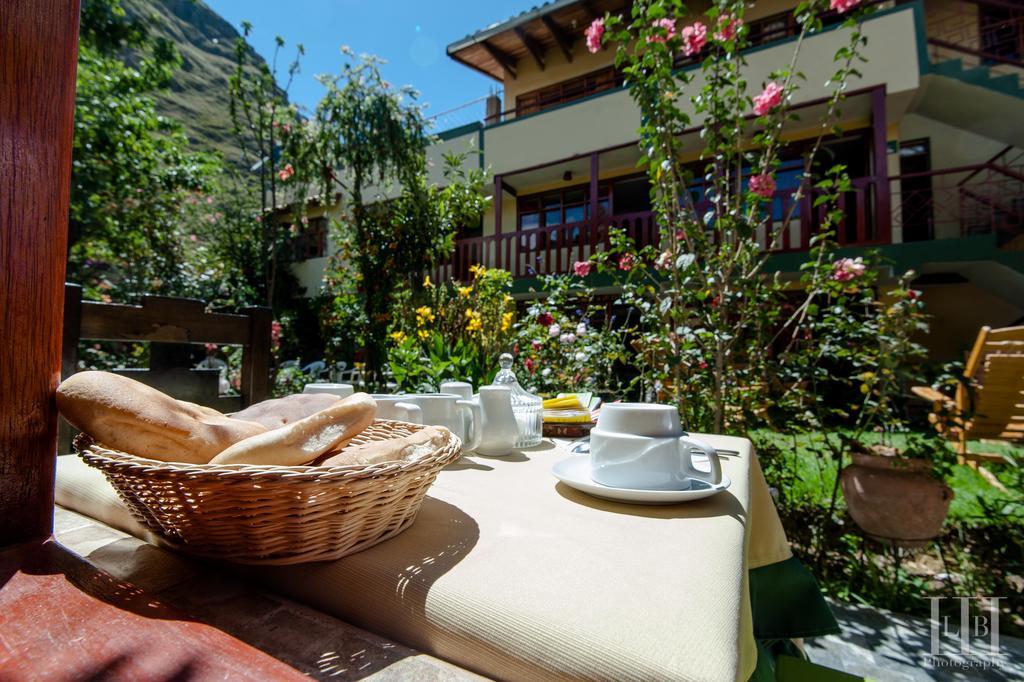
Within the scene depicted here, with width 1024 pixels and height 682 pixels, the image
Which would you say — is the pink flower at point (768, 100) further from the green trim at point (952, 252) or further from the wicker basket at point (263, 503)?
the green trim at point (952, 252)

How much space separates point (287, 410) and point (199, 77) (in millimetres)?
52299

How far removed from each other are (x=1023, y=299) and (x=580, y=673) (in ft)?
31.6

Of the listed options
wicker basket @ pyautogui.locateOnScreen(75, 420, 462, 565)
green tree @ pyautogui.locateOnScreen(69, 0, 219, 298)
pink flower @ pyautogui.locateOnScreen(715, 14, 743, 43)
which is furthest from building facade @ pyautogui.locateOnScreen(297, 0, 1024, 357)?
wicker basket @ pyautogui.locateOnScreen(75, 420, 462, 565)

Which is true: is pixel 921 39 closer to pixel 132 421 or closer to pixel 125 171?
pixel 132 421

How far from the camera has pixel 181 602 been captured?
53 centimetres

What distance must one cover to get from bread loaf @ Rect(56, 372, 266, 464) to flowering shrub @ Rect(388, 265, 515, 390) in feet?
3.53

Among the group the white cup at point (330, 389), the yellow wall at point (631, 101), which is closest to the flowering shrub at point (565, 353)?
the white cup at point (330, 389)

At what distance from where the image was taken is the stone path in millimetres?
1662

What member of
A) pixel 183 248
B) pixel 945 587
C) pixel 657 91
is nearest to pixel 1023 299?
pixel 945 587

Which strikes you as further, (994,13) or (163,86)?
(163,86)

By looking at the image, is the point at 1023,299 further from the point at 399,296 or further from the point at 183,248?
the point at 183,248

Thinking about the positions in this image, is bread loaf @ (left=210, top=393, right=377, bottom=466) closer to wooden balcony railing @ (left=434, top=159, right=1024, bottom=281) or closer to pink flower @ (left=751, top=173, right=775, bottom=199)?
pink flower @ (left=751, top=173, right=775, bottom=199)

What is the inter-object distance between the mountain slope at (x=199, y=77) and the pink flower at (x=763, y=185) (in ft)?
115

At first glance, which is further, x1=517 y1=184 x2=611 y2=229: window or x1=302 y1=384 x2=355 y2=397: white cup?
x1=517 y1=184 x2=611 y2=229: window
